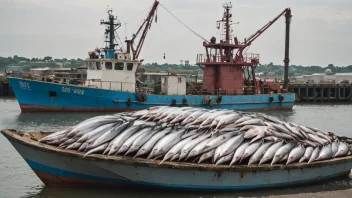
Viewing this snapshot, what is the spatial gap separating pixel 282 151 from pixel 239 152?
3.64ft

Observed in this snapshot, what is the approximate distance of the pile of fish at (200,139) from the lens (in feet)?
32.7

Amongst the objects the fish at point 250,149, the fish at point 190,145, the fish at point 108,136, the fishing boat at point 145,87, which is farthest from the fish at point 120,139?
the fishing boat at point 145,87

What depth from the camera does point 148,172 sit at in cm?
973

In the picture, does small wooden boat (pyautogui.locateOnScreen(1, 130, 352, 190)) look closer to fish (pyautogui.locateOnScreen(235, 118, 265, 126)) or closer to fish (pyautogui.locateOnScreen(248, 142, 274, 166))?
fish (pyautogui.locateOnScreen(248, 142, 274, 166))

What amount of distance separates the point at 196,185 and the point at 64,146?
10.6 feet

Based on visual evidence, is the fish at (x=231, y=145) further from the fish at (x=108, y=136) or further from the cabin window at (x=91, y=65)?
the cabin window at (x=91, y=65)

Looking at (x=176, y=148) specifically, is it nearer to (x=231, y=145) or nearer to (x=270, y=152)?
(x=231, y=145)

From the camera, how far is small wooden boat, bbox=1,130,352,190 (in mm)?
9648

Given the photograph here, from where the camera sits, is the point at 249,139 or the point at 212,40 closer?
the point at 249,139

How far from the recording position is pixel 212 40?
119 ft

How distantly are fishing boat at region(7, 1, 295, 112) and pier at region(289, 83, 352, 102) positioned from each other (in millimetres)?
13359

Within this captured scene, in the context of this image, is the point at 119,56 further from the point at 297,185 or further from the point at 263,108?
the point at 297,185

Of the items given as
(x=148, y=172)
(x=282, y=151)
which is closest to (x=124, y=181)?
(x=148, y=172)

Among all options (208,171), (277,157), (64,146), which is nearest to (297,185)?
(277,157)
